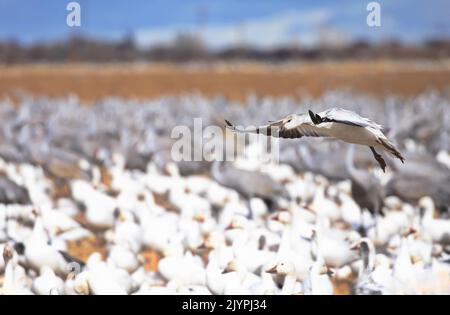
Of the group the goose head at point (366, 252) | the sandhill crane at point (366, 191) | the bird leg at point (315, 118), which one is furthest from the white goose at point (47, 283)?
the sandhill crane at point (366, 191)

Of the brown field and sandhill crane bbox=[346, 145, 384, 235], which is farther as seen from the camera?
the brown field

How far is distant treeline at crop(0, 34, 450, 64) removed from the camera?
161 ft

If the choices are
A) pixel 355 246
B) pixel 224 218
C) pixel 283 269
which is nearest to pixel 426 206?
pixel 224 218

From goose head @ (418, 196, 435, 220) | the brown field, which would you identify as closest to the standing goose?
goose head @ (418, 196, 435, 220)

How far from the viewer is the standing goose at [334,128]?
387 cm

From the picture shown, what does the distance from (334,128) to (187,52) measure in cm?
5090

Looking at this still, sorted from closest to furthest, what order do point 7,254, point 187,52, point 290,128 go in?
1. point 290,128
2. point 7,254
3. point 187,52

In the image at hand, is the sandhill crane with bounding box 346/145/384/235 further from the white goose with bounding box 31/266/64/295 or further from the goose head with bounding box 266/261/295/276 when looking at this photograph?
the white goose with bounding box 31/266/64/295

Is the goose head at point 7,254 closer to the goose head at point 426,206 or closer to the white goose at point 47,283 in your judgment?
the white goose at point 47,283

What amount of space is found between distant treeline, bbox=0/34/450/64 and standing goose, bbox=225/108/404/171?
42.7m

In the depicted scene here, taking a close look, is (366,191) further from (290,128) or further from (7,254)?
(290,128)

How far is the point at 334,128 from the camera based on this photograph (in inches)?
161

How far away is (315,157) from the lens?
10.9 m

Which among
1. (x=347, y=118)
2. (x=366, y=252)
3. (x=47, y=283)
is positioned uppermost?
(x=347, y=118)
